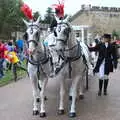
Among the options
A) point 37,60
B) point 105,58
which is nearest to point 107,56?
point 105,58

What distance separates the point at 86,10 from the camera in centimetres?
8588

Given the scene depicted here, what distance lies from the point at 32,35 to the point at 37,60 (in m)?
0.85

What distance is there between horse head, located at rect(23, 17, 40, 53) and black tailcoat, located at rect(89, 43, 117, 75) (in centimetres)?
369

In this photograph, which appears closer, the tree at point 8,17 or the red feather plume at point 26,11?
the red feather plume at point 26,11

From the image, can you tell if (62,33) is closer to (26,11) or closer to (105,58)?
(26,11)

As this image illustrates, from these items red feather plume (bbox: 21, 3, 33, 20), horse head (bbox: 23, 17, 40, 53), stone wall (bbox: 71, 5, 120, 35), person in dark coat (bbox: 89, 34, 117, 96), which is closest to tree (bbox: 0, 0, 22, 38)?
stone wall (bbox: 71, 5, 120, 35)

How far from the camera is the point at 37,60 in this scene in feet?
36.0

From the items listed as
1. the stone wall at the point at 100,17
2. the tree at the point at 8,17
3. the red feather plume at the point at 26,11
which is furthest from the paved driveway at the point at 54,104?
the stone wall at the point at 100,17

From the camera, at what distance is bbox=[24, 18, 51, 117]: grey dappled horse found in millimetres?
10383

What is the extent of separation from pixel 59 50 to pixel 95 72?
3846mm

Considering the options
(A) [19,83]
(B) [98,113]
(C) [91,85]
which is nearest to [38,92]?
(B) [98,113]

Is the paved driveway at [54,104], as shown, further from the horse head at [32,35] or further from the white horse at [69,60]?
the horse head at [32,35]

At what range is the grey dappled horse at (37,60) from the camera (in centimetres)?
1038

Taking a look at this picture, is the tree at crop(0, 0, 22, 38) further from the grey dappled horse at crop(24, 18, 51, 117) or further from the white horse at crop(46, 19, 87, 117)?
the white horse at crop(46, 19, 87, 117)
